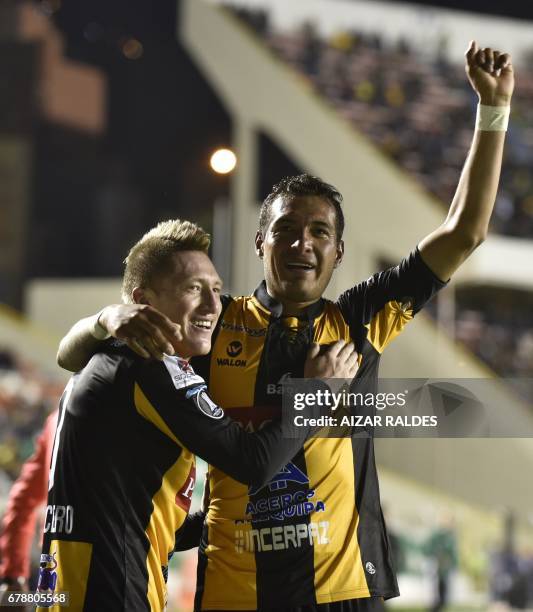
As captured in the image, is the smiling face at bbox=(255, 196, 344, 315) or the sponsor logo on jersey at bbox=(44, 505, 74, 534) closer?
the sponsor logo on jersey at bbox=(44, 505, 74, 534)

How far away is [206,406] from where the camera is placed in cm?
161

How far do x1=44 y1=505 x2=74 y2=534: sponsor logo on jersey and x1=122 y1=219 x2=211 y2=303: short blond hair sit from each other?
0.42 m

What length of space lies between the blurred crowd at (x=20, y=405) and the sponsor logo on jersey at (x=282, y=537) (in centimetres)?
576

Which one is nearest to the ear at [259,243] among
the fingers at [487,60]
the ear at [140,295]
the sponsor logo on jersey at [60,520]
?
the ear at [140,295]

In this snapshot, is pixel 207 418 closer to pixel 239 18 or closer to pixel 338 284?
pixel 338 284

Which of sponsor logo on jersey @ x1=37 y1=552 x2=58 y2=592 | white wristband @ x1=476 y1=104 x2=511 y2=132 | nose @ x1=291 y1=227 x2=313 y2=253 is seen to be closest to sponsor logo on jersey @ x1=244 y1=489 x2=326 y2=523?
sponsor logo on jersey @ x1=37 y1=552 x2=58 y2=592

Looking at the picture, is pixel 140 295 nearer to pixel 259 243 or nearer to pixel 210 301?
pixel 210 301

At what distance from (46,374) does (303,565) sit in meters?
6.13

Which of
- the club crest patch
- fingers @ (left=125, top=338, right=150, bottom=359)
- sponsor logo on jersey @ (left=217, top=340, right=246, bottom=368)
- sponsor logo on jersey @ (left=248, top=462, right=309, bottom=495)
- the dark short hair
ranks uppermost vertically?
the dark short hair

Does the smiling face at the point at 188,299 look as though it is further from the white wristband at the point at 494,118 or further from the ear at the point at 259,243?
the white wristband at the point at 494,118

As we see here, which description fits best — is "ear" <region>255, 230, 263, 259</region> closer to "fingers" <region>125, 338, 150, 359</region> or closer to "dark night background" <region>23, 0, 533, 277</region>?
"fingers" <region>125, 338, 150, 359</region>

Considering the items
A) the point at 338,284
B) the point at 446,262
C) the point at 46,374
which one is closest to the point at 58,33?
the point at 46,374

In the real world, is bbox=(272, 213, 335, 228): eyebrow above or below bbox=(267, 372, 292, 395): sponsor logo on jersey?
above

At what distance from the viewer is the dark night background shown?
22.3ft
